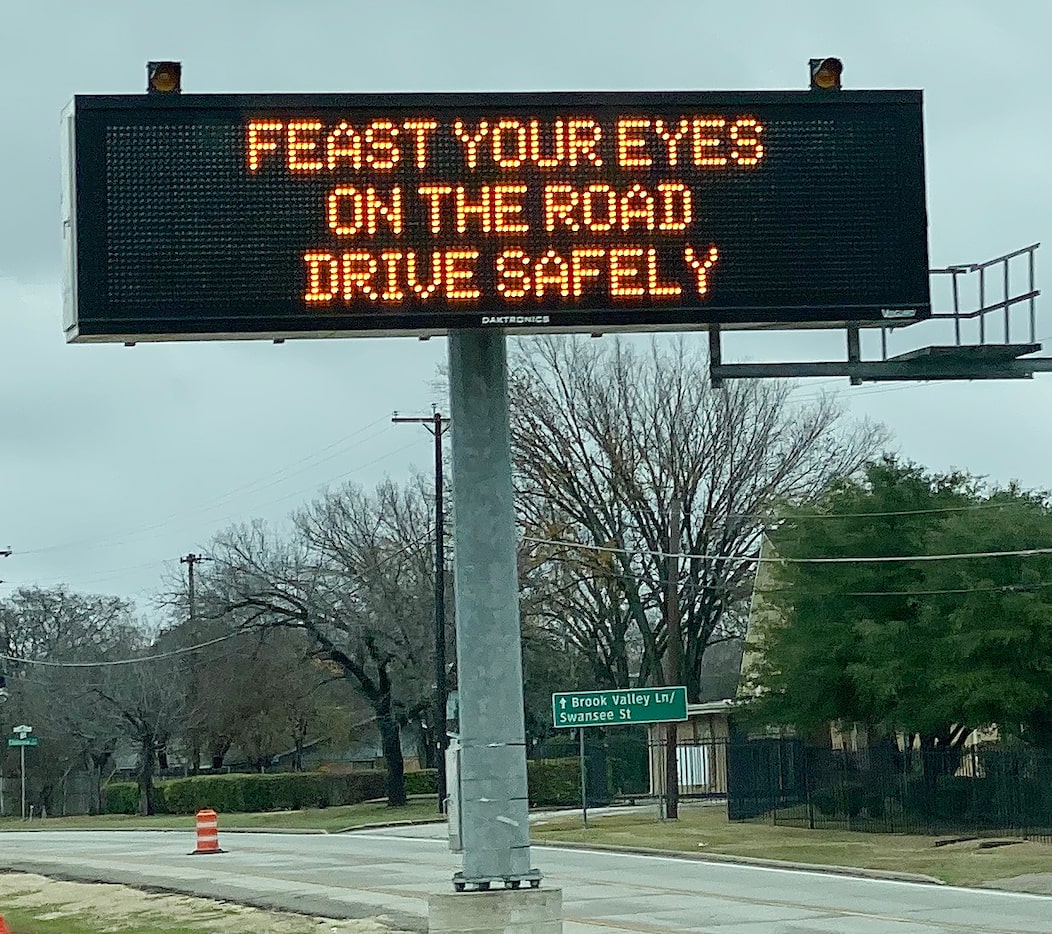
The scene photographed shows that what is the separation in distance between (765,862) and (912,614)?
9.69 metres

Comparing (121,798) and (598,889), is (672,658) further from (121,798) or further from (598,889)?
(121,798)

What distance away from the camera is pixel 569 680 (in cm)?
5647

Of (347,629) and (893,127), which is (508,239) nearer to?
(893,127)

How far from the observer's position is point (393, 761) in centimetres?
5250

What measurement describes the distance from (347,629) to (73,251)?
41375mm

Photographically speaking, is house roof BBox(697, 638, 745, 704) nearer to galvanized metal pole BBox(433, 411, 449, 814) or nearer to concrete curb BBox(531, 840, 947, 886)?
galvanized metal pole BBox(433, 411, 449, 814)

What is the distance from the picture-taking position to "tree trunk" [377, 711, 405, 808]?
52406 millimetres

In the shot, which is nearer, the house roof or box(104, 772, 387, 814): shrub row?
box(104, 772, 387, 814): shrub row

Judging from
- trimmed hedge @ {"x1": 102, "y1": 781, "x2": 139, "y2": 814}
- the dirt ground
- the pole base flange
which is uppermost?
the pole base flange

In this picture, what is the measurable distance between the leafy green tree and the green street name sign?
392 centimetres

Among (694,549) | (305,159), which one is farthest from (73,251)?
(694,549)

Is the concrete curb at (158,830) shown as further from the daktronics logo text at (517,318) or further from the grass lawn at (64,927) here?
the daktronics logo text at (517,318)

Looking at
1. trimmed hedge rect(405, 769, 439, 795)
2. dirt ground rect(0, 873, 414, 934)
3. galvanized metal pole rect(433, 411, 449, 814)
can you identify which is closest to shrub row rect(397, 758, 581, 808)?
galvanized metal pole rect(433, 411, 449, 814)

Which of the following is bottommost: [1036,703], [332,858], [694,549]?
[332,858]
